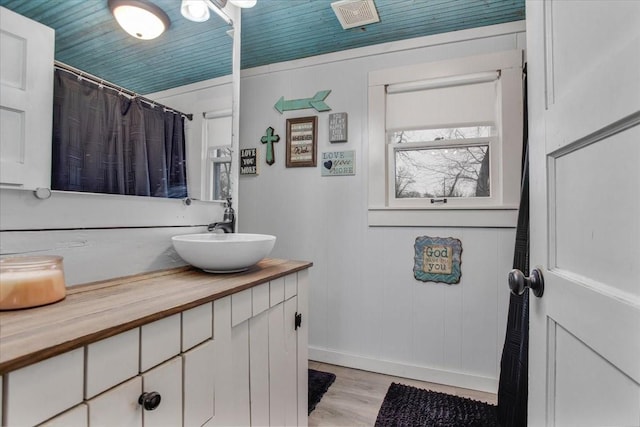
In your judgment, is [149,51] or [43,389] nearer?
[43,389]

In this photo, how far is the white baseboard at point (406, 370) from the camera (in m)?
1.89

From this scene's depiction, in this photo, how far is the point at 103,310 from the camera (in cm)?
72

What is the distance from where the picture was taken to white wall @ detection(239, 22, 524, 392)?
6.27ft

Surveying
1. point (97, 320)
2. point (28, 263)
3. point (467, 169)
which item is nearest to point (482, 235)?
point (467, 169)

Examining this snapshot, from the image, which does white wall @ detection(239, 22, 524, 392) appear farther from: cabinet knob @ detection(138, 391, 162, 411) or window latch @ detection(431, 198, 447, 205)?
cabinet knob @ detection(138, 391, 162, 411)

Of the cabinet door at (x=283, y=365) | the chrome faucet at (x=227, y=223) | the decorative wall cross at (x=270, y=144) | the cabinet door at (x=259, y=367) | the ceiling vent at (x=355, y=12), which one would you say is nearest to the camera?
the cabinet door at (x=259, y=367)

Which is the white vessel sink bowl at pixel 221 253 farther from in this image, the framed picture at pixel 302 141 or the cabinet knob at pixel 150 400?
the framed picture at pixel 302 141

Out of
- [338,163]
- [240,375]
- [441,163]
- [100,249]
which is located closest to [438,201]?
[441,163]

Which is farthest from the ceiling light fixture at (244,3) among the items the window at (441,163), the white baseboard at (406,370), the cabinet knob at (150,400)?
the white baseboard at (406,370)

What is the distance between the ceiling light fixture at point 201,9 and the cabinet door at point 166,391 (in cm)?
150

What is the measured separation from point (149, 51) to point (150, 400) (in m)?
1.27

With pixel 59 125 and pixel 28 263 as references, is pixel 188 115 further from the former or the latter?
pixel 28 263

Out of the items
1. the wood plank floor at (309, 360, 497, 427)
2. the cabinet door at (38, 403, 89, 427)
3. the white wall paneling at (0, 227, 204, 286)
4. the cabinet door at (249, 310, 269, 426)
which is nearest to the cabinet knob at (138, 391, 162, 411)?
the cabinet door at (38, 403, 89, 427)

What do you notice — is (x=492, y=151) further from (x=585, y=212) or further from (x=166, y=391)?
(x=166, y=391)
